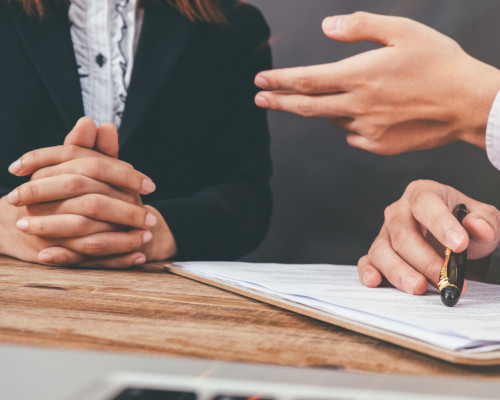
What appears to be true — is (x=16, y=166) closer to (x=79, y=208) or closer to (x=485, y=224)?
(x=79, y=208)

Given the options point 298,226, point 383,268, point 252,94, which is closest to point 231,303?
point 383,268

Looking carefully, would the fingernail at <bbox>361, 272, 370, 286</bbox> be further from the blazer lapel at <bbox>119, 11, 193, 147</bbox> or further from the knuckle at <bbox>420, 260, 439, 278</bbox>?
the blazer lapel at <bbox>119, 11, 193, 147</bbox>

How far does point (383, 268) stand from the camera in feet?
1.96

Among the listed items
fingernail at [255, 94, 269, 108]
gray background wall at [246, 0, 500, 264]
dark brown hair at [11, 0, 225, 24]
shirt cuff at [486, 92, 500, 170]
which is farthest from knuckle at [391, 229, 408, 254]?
gray background wall at [246, 0, 500, 264]

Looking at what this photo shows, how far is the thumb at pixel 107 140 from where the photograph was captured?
0.78m

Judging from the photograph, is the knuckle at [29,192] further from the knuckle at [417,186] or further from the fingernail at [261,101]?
the knuckle at [417,186]

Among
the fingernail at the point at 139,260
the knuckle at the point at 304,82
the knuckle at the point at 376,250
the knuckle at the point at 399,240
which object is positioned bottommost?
the fingernail at the point at 139,260

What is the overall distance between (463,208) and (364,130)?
0.65 ft

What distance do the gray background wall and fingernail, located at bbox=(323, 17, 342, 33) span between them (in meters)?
1.46

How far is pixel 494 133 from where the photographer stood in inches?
25.3

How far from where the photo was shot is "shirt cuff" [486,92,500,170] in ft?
2.06

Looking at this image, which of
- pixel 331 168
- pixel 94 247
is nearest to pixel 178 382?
pixel 94 247

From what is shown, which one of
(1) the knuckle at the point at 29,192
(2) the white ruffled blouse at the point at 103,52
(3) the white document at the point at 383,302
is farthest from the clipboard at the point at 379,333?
(2) the white ruffled blouse at the point at 103,52

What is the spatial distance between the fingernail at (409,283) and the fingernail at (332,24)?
35 centimetres
